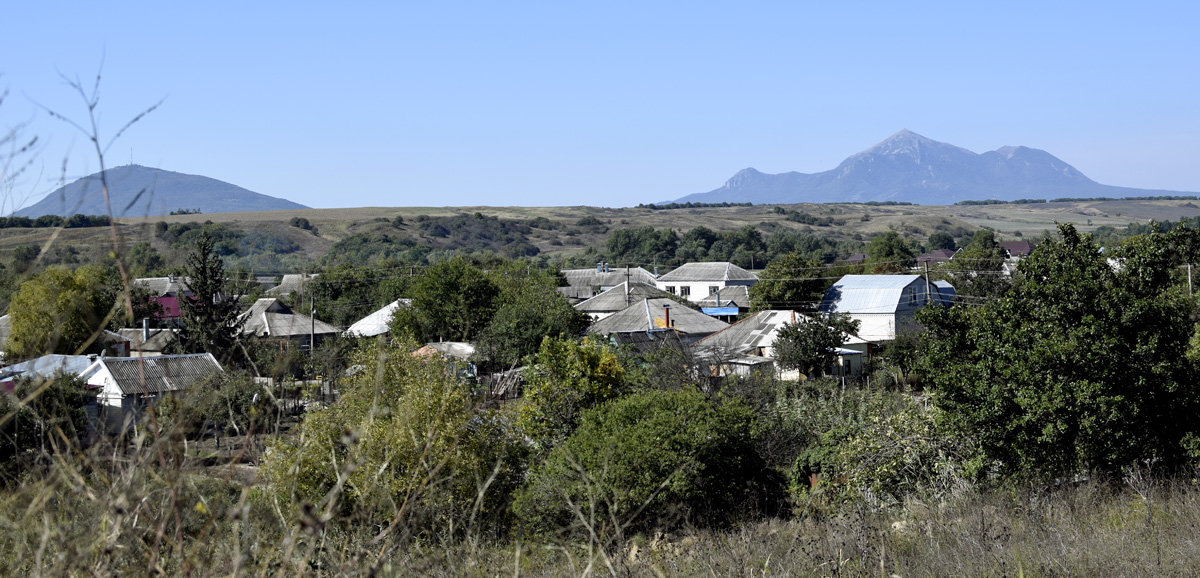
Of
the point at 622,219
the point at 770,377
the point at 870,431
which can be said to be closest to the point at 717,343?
the point at 770,377

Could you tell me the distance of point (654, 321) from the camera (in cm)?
3750

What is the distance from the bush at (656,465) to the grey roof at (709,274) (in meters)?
47.7

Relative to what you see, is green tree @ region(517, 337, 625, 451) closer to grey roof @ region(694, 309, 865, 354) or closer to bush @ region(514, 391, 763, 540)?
bush @ region(514, 391, 763, 540)

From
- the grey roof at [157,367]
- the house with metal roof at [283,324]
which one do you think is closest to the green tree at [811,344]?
the grey roof at [157,367]

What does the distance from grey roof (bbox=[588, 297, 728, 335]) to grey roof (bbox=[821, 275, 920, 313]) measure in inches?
287

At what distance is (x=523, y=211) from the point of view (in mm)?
177625

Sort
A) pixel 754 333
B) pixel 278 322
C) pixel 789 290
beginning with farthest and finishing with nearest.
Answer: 1. pixel 789 290
2. pixel 278 322
3. pixel 754 333

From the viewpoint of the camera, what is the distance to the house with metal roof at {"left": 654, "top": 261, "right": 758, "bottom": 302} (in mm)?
63094

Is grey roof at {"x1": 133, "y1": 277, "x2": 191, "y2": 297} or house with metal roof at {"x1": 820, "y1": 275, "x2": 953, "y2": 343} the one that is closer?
grey roof at {"x1": 133, "y1": 277, "x2": 191, "y2": 297}

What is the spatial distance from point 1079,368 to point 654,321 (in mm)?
26200

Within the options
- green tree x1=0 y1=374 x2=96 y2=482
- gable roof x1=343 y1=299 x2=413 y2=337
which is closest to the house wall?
gable roof x1=343 y1=299 x2=413 y2=337

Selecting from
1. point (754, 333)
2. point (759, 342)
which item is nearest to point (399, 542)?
point (759, 342)

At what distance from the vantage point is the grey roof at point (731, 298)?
55.8 m

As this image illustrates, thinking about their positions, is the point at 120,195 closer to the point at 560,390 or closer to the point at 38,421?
the point at 38,421
